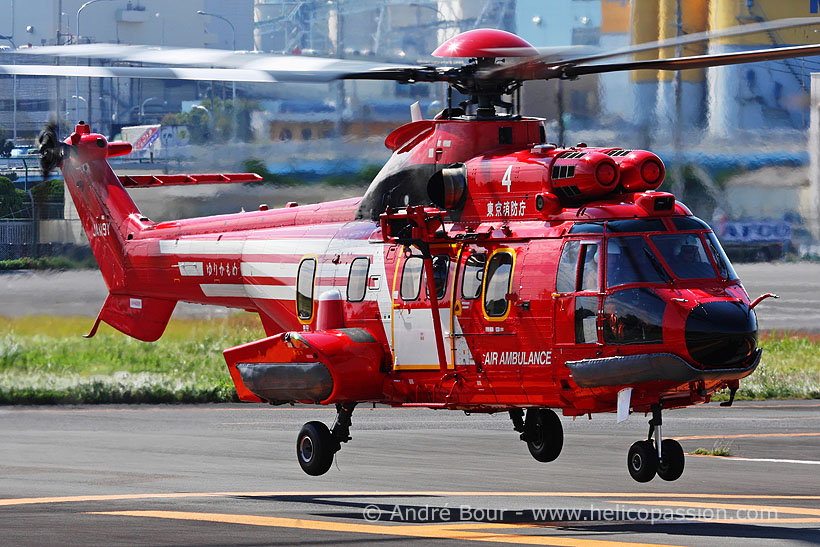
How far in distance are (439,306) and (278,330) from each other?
3.94 meters

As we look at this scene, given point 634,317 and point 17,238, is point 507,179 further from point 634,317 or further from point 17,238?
Answer: point 17,238

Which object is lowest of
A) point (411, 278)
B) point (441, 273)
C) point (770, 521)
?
point (770, 521)

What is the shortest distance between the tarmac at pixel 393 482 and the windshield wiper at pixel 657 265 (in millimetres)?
2578

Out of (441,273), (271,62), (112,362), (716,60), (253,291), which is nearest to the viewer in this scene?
(716,60)

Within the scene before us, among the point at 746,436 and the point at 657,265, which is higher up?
the point at 657,265

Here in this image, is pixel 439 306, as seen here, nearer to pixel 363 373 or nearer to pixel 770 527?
pixel 363 373

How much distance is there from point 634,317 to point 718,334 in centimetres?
87

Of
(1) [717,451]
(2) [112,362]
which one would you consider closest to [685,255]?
(1) [717,451]

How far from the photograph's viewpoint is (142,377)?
101 feet

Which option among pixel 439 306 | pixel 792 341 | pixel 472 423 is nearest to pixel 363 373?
pixel 439 306

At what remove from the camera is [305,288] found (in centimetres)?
1830

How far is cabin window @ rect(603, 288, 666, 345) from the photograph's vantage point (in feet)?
46.9

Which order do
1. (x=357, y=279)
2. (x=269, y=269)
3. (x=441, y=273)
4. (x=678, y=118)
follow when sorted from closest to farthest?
(x=441, y=273)
(x=357, y=279)
(x=269, y=269)
(x=678, y=118)

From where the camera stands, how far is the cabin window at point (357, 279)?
17.4 metres
